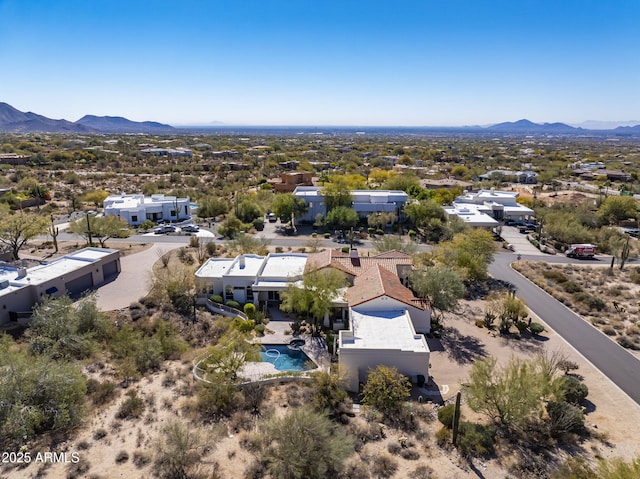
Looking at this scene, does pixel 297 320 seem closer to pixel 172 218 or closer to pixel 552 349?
pixel 552 349

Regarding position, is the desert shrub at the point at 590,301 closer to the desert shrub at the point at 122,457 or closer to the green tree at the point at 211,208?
the desert shrub at the point at 122,457

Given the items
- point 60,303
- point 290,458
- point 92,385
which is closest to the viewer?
point 290,458

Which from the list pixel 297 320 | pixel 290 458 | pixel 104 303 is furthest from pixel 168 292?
pixel 290 458

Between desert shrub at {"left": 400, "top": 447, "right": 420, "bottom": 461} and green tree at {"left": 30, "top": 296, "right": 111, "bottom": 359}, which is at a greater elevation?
green tree at {"left": 30, "top": 296, "right": 111, "bottom": 359}

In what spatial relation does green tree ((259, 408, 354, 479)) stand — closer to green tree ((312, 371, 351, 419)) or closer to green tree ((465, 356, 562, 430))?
green tree ((312, 371, 351, 419))

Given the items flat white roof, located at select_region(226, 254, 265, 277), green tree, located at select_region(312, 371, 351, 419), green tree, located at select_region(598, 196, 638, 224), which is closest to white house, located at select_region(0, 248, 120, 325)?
flat white roof, located at select_region(226, 254, 265, 277)

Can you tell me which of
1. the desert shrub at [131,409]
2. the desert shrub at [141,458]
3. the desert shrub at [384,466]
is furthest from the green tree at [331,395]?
the desert shrub at [131,409]
